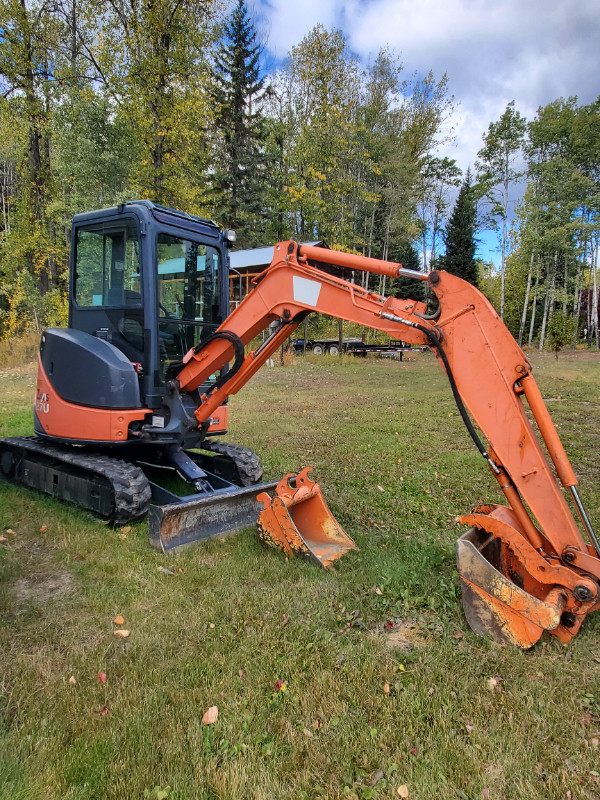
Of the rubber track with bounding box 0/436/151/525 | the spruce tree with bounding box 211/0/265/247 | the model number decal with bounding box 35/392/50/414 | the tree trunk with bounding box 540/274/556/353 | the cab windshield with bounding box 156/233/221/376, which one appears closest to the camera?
the rubber track with bounding box 0/436/151/525

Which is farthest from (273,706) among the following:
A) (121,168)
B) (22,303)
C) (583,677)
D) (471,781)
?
(22,303)

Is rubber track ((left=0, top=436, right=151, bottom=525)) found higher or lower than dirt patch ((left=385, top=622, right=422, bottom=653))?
higher

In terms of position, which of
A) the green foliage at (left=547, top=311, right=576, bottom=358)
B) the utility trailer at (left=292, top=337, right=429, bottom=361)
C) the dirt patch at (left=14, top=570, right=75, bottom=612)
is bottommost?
the dirt patch at (left=14, top=570, right=75, bottom=612)

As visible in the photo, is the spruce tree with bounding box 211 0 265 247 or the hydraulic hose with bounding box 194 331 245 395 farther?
the spruce tree with bounding box 211 0 265 247

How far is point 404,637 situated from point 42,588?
2.72 metres

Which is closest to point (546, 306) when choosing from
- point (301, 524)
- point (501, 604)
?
point (301, 524)

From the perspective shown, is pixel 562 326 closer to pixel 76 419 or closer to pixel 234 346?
pixel 234 346

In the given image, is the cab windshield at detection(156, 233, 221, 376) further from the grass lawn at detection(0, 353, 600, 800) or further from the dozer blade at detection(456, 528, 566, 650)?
the dozer blade at detection(456, 528, 566, 650)

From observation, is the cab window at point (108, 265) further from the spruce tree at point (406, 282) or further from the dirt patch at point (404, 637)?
the spruce tree at point (406, 282)

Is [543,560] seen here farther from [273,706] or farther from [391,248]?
[391,248]

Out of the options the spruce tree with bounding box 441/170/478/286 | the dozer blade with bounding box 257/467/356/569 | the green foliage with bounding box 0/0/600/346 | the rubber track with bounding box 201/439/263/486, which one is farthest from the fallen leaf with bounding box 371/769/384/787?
the spruce tree with bounding box 441/170/478/286

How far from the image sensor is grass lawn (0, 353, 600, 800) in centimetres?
225

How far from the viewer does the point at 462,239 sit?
36594mm

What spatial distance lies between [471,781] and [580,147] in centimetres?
3856
